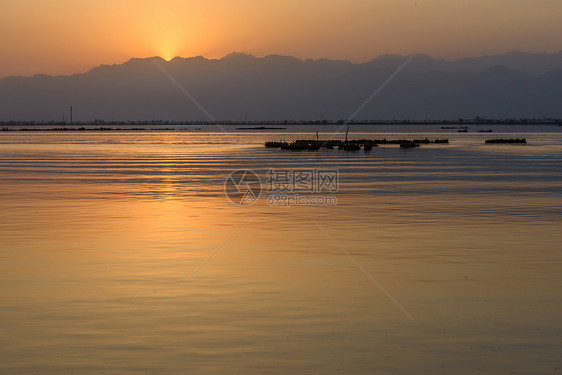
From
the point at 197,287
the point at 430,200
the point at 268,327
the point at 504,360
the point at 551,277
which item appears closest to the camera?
the point at 504,360

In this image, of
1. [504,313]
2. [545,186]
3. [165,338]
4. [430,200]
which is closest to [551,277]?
[504,313]

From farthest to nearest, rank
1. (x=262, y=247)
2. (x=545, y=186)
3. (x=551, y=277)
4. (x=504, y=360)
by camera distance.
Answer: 1. (x=545, y=186)
2. (x=262, y=247)
3. (x=551, y=277)
4. (x=504, y=360)

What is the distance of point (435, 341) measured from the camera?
12578 mm

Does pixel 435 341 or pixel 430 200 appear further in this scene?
pixel 430 200

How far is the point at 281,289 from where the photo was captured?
16734 millimetres

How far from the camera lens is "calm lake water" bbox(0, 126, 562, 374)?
1177 centimetres

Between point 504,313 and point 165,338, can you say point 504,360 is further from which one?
point 165,338

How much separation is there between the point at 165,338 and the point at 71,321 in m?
2.25

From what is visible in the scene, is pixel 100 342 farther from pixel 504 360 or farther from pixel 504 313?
pixel 504 313

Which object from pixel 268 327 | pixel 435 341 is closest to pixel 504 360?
pixel 435 341

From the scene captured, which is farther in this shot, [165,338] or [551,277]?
[551,277]

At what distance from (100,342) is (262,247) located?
35.9ft

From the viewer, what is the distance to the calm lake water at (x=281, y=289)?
11773 mm

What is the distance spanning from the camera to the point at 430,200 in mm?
38500
